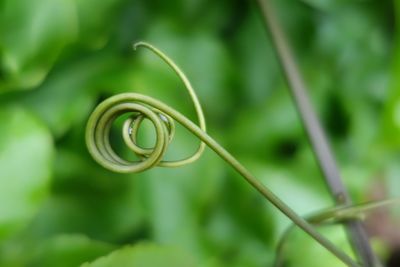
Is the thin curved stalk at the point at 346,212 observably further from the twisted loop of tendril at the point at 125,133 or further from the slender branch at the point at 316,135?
the twisted loop of tendril at the point at 125,133

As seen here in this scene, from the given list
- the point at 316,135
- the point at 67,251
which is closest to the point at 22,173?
the point at 67,251

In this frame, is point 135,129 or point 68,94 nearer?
point 135,129

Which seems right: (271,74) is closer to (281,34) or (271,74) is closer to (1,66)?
(281,34)

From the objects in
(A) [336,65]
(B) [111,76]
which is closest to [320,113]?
(A) [336,65]

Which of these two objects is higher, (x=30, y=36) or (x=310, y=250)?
(x=30, y=36)

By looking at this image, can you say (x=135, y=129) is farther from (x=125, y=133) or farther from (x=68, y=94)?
(x=68, y=94)

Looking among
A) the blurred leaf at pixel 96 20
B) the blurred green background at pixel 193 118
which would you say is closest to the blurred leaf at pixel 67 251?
the blurred green background at pixel 193 118
